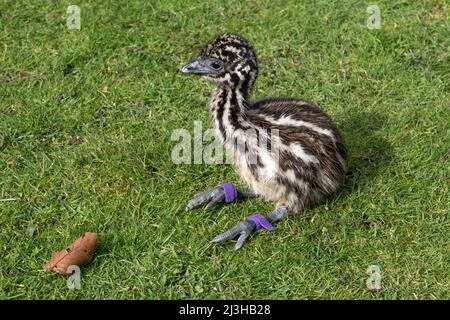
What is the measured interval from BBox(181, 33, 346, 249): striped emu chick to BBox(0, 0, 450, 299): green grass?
18cm

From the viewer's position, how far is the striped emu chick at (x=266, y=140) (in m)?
4.45

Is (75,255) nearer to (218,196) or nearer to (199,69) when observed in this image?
(218,196)

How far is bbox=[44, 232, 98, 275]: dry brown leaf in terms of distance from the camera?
421cm

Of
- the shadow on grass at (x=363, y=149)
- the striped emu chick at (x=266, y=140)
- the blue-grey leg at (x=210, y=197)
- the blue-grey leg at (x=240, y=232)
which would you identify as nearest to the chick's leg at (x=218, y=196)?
the blue-grey leg at (x=210, y=197)

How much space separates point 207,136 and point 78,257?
4.97 ft

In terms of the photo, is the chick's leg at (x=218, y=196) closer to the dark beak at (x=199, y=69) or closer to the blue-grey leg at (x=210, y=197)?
the blue-grey leg at (x=210, y=197)

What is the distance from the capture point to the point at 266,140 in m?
4.46

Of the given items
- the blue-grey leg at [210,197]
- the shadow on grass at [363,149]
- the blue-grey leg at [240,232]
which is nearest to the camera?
the blue-grey leg at [240,232]

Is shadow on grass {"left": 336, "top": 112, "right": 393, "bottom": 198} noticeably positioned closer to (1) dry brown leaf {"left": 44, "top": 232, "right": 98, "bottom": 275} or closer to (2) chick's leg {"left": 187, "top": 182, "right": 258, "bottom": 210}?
(2) chick's leg {"left": 187, "top": 182, "right": 258, "bottom": 210}

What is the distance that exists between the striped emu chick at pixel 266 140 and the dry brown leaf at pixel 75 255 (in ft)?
2.55

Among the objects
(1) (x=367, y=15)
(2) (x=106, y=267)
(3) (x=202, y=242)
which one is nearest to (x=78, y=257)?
(2) (x=106, y=267)

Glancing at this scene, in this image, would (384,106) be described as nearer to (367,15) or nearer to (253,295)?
(367,15)

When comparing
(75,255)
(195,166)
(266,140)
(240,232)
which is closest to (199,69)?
(266,140)

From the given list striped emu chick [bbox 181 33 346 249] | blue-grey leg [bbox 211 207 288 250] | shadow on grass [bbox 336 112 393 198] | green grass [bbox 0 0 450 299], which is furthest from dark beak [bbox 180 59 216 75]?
shadow on grass [bbox 336 112 393 198]
